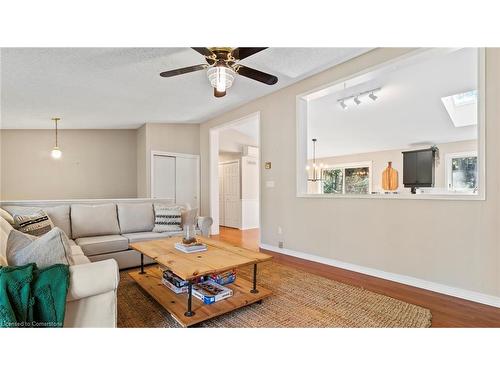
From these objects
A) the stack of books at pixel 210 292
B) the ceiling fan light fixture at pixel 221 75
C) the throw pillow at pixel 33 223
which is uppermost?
the ceiling fan light fixture at pixel 221 75

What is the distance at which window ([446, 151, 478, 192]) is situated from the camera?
5.74 m

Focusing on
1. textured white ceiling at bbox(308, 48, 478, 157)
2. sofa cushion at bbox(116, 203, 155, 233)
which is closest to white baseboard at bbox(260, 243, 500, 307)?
sofa cushion at bbox(116, 203, 155, 233)

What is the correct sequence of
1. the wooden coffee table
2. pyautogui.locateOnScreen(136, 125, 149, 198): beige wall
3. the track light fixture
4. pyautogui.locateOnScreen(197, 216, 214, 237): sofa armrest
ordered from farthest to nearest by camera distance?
pyautogui.locateOnScreen(136, 125, 149, 198): beige wall, the track light fixture, pyautogui.locateOnScreen(197, 216, 214, 237): sofa armrest, the wooden coffee table

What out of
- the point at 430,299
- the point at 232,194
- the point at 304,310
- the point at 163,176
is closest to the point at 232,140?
the point at 232,194

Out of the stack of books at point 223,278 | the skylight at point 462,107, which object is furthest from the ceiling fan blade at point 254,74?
the skylight at point 462,107

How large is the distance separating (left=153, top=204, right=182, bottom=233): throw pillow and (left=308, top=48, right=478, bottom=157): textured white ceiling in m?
3.03

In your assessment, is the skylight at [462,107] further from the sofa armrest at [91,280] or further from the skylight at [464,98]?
the sofa armrest at [91,280]

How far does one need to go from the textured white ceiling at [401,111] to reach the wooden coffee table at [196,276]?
2.56 metres

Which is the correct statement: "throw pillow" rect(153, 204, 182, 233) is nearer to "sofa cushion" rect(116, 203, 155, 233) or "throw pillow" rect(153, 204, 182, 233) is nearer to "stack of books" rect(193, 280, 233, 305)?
"sofa cushion" rect(116, 203, 155, 233)

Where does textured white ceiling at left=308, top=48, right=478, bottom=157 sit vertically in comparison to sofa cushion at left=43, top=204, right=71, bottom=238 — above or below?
above

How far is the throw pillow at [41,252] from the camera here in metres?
1.39

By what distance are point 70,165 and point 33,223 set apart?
416 centimetres
